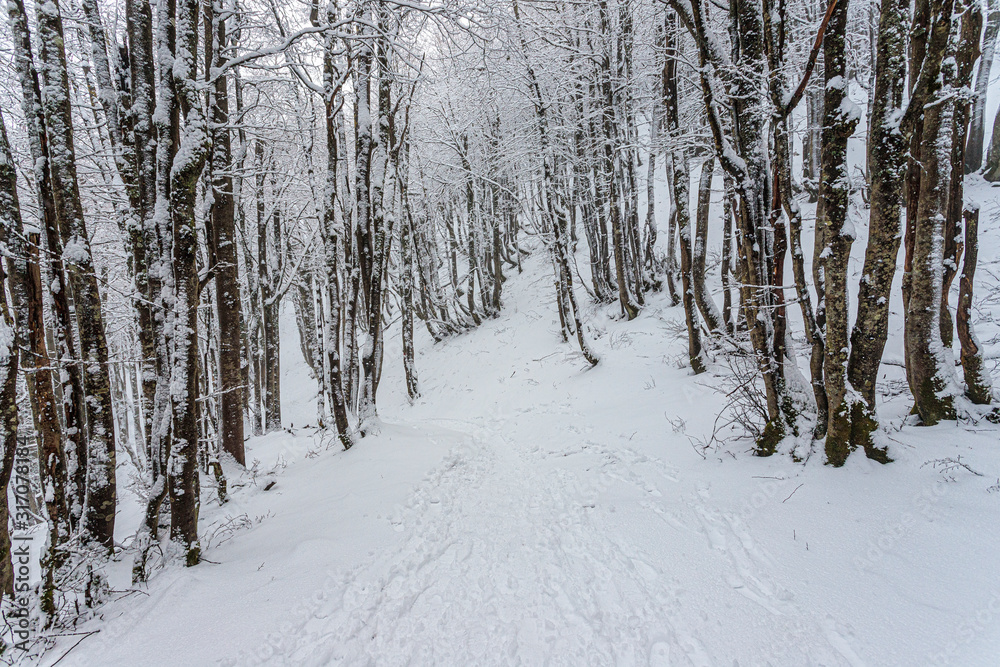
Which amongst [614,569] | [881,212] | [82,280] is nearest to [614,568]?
[614,569]

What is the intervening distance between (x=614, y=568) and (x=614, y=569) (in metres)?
0.01

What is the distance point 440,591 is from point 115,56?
6.39 metres

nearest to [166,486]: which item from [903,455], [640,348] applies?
[903,455]

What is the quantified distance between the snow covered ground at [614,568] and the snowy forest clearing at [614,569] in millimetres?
13

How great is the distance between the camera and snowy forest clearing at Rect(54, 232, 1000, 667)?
2.29 meters

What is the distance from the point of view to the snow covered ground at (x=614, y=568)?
2291 millimetres

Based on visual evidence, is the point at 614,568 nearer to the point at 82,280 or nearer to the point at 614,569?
the point at 614,569

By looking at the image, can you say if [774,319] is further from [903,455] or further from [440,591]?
[440,591]

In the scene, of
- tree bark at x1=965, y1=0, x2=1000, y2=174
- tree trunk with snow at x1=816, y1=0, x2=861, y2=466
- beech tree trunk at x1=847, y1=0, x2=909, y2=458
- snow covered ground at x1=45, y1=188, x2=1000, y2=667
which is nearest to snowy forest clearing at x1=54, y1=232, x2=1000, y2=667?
snow covered ground at x1=45, y1=188, x2=1000, y2=667

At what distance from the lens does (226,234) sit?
6551mm

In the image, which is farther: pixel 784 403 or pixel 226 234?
pixel 226 234

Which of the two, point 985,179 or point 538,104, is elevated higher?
point 538,104

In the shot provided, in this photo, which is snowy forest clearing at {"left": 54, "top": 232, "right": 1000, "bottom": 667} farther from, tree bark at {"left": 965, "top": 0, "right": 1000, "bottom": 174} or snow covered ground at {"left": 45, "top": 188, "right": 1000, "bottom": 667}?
tree bark at {"left": 965, "top": 0, "right": 1000, "bottom": 174}

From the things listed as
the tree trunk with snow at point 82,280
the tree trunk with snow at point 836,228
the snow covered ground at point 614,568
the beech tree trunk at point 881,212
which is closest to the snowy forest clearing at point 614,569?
the snow covered ground at point 614,568
